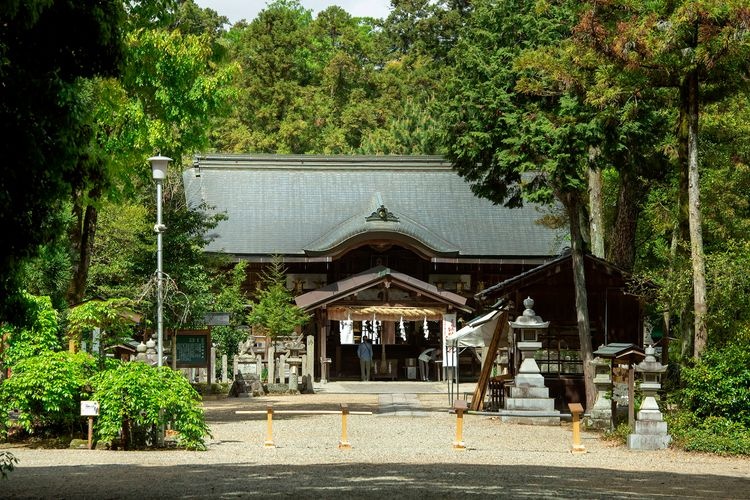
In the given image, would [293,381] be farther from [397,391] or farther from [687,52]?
[687,52]

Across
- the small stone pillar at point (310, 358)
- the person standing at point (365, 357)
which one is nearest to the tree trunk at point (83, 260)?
the small stone pillar at point (310, 358)

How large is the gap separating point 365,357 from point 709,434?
20717 mm

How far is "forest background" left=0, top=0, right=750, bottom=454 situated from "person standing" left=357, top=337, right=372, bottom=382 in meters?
4.72

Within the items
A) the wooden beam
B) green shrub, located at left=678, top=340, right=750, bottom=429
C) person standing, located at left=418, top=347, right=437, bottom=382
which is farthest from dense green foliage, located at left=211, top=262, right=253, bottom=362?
green shrub, located at left=678, top=340, right=750, bottom=429

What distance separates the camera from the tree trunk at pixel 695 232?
20188mm

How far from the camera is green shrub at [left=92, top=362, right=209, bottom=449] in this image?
56.9 feet

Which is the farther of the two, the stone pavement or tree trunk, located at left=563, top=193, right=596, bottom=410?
the stone pavement

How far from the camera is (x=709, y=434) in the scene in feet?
60.3

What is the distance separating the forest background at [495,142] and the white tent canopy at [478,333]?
302 cm

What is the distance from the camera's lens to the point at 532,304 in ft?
79.9

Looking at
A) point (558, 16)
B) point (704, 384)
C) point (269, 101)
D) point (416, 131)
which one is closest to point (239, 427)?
point (704, 384)

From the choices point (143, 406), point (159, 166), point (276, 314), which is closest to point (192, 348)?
point (276, 314)

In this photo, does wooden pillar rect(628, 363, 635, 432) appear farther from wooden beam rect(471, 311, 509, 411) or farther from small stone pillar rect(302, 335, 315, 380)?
small stone pillar rect(302, 335, 315, 380)

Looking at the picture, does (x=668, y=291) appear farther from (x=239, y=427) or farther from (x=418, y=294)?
(x=418, y=294)
